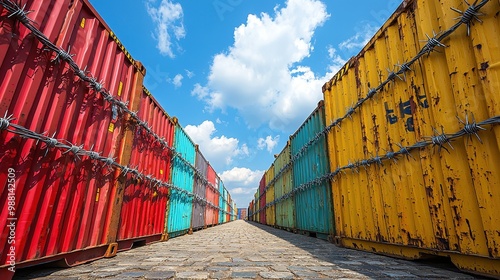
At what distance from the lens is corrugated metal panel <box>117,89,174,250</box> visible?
5.51 meters

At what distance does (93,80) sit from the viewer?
383cm

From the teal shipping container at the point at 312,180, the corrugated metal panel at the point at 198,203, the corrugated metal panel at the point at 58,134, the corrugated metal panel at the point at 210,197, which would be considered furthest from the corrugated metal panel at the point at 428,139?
the corrugated metal panel at the point at 210,197

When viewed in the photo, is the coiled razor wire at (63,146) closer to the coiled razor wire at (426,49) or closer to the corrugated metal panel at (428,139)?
the corrugated metal panel at (428,139)

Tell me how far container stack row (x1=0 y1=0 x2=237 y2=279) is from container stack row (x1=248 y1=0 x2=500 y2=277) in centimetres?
470

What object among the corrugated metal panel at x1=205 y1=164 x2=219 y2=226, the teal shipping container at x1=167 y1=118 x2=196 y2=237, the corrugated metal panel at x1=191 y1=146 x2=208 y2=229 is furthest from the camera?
the corrugated metal panel at x1=205 y1=164 x2=219 y2=226

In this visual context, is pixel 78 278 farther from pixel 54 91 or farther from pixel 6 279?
pixel 54 91

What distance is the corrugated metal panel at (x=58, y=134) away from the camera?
2.61 metres

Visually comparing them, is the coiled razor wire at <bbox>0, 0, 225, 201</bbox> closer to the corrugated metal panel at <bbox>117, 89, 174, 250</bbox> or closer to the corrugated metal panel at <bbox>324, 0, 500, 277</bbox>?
the corrugated metal panel at <bbox>117, 89, 174, 250</bbox>

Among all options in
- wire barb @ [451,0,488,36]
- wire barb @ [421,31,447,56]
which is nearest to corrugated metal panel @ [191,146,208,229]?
wire barb @ [421,31,447,56]

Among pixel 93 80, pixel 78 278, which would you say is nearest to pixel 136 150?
pixel 93 80

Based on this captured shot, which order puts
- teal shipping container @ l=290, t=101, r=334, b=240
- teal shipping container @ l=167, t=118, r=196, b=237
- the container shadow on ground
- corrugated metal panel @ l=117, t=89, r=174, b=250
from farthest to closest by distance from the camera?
teal shipping container @ l=167, t=118, r=196, b=237 → teal shipping container @ l=290, t=101, r=334, b=240 → corrugated metal panel @ l=117, t=89, r=174, b=250 → the container shadow on ground

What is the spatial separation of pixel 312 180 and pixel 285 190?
4.81 meters

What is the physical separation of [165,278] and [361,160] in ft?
13.2

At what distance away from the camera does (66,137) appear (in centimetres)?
338
